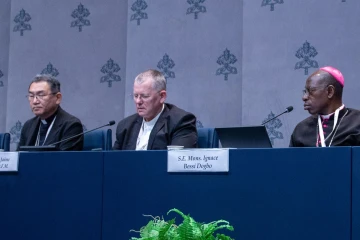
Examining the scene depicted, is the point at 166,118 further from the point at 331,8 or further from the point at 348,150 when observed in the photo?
the point at 348,150

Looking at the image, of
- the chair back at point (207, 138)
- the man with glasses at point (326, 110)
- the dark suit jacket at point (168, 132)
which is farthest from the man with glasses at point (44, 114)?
the man with glasses at point (326, 110)

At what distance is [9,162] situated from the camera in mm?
2699

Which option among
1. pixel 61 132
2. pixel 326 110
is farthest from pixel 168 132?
pixel 326 110

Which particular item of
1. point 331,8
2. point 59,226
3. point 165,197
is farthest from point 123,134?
point 331,8

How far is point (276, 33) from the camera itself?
12.6 feet

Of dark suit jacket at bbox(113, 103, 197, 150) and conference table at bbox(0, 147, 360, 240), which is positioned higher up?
dark suit jacket at bbox(113, 103, 197, 150)

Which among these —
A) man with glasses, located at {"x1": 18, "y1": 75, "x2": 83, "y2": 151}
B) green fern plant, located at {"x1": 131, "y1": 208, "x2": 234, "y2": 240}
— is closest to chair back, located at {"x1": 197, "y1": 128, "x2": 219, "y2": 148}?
man with glasses, located at {"x1": 18, "y1": 75, "x2": 83, "y2": 151}

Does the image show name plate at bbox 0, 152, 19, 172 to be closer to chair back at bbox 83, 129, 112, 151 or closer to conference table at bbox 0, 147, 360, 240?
conference table at bbox 0, 147, 360, 240

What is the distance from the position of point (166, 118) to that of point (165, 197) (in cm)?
115

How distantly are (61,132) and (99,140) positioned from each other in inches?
10.0

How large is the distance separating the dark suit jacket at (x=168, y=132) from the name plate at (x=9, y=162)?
0.81 meters

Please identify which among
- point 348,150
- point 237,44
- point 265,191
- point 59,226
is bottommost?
point 59,226

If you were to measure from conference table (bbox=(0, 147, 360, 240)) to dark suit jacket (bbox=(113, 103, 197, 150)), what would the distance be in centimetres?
78

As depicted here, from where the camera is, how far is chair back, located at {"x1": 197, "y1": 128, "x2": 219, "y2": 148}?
3.31 meters
